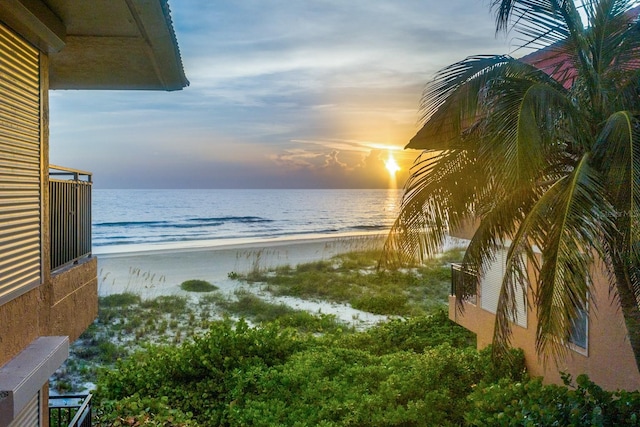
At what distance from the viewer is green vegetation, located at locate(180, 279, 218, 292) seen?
21.7 metres

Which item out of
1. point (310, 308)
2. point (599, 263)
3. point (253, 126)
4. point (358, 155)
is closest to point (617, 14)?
point (599, 263)

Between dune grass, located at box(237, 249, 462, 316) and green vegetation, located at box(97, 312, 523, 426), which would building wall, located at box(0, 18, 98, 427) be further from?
dune grass, located at box(237, 249, 462, 316)

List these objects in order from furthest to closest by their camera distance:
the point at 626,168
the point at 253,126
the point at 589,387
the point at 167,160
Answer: the point at 167,160
the point at 253,126
the point at 589,387
the point at 626,168

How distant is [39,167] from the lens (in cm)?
390

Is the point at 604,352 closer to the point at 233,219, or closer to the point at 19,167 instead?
the point at 19,167

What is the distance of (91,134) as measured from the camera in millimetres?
33219

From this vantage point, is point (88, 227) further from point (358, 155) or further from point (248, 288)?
point (358, 155)

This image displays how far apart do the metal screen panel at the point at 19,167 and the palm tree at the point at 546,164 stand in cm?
339

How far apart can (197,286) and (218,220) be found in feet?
96.9

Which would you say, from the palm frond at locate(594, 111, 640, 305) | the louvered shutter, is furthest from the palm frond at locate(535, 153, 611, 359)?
the louvered shutter

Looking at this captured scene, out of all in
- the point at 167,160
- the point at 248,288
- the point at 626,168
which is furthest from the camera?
the point at 167,160

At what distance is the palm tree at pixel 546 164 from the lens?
12.3ft

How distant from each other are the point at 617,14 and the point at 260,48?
660 inches

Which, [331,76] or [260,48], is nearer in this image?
[260,48]
